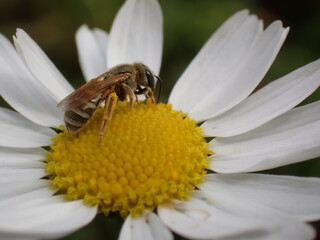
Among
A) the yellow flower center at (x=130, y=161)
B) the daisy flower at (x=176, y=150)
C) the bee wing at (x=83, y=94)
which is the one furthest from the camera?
the bee wing at (x=83, y=94)

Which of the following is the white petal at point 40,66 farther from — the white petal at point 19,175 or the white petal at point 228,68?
the white petal at point 228,68

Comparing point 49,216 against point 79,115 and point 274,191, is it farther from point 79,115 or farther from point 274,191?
point 274,191

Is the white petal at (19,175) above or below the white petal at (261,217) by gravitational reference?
above

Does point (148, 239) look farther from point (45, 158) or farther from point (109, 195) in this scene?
point (45, 158)

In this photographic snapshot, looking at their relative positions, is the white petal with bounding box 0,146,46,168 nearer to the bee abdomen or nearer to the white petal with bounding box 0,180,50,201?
the white petal with bounding box 0,180,50,201

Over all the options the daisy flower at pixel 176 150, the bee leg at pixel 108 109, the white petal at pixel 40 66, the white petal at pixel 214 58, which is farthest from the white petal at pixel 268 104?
the white petal at pixel 40 66

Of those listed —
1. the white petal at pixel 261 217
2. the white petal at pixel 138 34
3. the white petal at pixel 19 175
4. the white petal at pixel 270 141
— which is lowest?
the white petal at pixel 261 217
